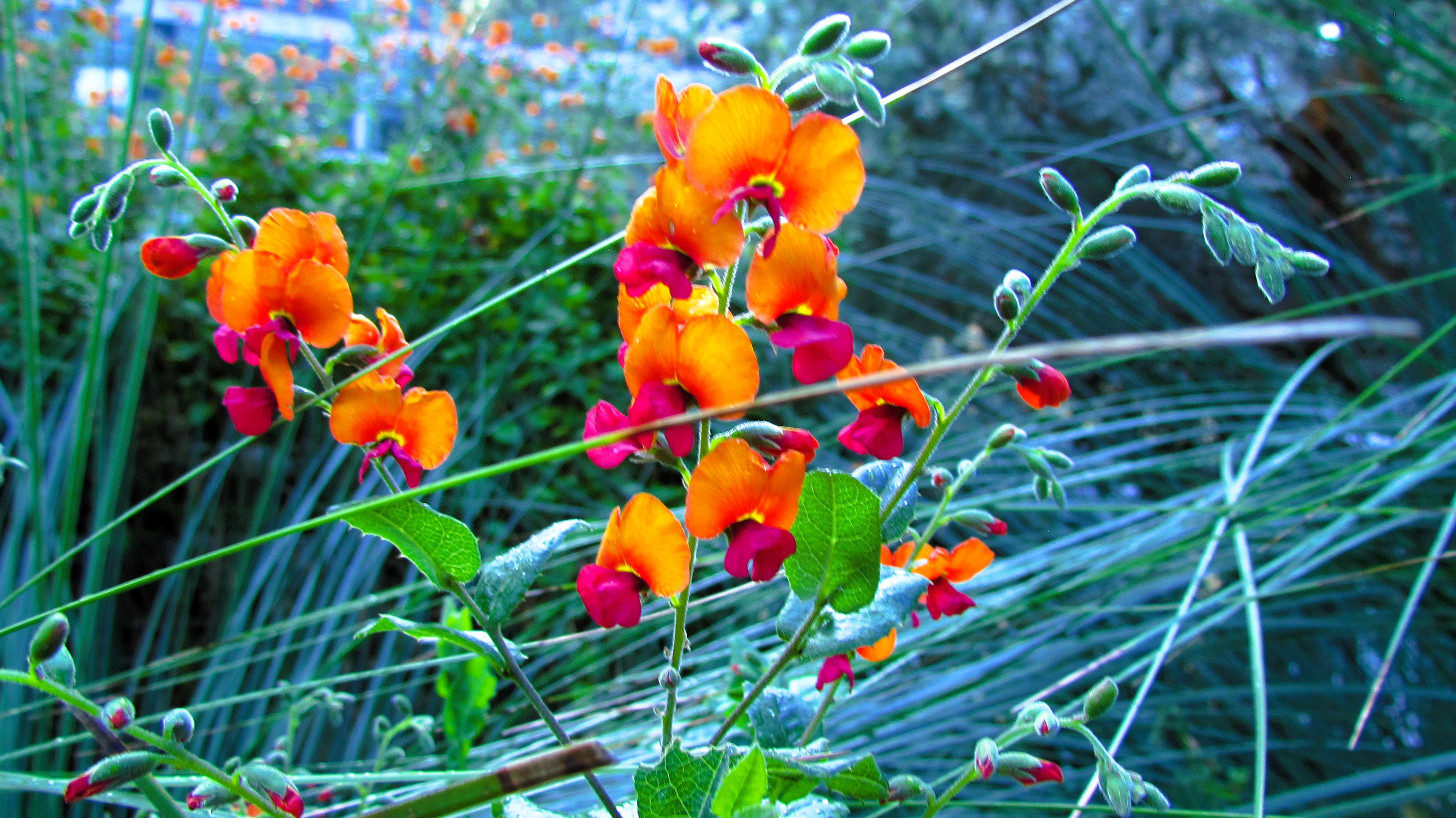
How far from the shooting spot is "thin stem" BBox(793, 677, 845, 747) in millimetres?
415

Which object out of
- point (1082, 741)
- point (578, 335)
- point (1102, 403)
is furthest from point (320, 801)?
point (1102, 403)

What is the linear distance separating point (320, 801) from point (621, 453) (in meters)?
0.56

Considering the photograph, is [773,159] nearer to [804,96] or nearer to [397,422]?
[804,96]

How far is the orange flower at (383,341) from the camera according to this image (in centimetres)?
42

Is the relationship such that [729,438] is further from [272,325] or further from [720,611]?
[720,611]

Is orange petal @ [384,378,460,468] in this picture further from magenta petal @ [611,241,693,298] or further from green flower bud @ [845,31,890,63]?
green flower bud @ [845,31,890,63]

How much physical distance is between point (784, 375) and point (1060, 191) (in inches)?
53.3

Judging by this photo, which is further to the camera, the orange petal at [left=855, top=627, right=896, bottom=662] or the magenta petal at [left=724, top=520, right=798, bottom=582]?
the orange petal at [left=855, top=627, right=896, bottom=662]

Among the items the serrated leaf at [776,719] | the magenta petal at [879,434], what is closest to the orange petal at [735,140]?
the magenta petal at [879,434]

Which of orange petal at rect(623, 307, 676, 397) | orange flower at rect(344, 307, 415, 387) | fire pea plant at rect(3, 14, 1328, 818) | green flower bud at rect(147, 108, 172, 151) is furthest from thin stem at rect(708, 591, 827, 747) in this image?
green flower bud at rect(147, 108, 172, 151)

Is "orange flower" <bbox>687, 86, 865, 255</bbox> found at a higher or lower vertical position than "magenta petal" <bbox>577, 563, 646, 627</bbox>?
higher

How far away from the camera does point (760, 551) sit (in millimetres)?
325

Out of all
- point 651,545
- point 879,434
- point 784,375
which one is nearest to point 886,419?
point 879,434

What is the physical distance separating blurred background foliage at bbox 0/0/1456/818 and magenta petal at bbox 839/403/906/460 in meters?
0.18
